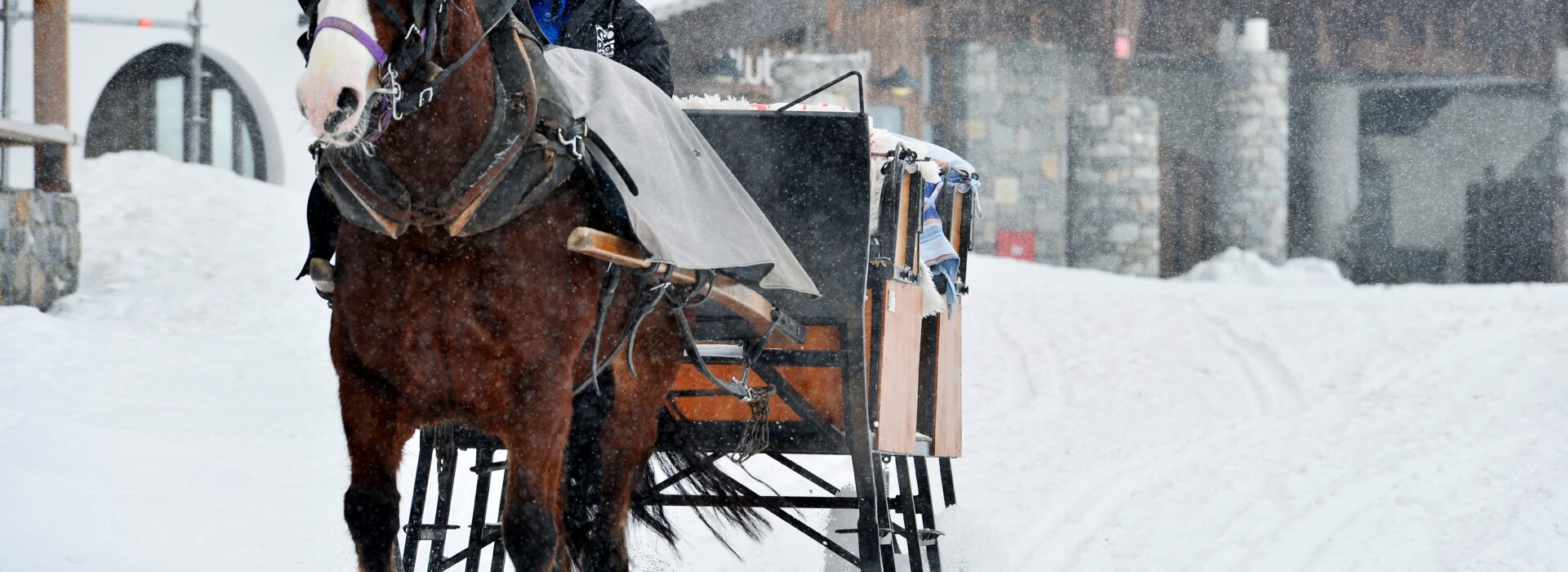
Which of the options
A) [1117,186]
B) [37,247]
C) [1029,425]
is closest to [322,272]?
[1029,425]

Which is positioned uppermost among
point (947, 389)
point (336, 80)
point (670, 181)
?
point (336, 80)

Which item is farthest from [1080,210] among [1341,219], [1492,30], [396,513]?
[396,513]

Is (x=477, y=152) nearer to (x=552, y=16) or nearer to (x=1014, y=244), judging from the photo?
(x=552, y=16)

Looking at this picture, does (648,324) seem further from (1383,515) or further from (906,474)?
(1383,515)

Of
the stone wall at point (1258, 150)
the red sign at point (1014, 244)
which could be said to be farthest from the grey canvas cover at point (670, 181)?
the stone wall at point (1258, 150)

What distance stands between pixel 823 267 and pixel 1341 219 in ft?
61.3

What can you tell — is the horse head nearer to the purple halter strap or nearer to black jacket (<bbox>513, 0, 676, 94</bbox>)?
the purple halter strap

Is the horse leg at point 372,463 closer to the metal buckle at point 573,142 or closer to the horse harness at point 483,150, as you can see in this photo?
the horse harness at point 483,150

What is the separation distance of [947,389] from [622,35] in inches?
62.2

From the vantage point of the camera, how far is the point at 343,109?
205 centimetres

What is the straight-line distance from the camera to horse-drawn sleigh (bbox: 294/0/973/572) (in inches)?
94.9

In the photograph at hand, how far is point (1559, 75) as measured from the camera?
20.2 metres

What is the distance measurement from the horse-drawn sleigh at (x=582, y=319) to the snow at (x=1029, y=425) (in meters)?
1.05

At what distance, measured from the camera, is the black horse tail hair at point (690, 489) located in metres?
3.95
